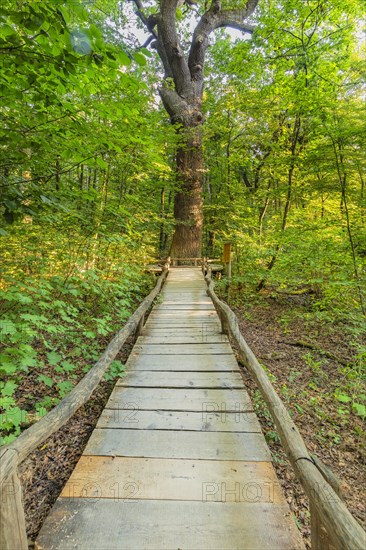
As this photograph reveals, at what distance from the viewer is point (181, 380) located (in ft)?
10.6

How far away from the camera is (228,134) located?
1213 centimetres

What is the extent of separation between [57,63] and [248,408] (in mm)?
3277

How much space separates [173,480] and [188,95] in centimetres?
1185

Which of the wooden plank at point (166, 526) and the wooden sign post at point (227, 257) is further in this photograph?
the wooden sign post at point (227, 257)

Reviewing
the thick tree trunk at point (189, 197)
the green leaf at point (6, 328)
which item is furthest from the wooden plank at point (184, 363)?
the thick tree trunk at point (189, 197)

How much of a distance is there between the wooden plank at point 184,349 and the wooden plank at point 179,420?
137cm

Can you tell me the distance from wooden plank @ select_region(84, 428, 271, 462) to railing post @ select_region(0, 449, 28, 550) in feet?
3.07

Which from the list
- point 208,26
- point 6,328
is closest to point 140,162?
point 6,328

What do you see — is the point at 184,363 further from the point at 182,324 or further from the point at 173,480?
the point at 173,480

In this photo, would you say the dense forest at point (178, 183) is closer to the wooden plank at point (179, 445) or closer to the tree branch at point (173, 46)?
the tree branch at point (173, 46)

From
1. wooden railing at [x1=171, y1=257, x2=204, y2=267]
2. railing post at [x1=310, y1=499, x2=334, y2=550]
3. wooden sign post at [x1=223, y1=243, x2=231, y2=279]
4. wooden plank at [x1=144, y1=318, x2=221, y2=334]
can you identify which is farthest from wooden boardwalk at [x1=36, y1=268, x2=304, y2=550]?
wooden railing at [x1=171, y1=257, x2=204, y2=267]

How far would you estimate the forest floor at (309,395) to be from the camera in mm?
2410

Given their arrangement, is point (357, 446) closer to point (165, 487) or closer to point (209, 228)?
point (165, 487)

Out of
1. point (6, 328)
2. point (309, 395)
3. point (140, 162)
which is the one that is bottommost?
point (309, 395)
